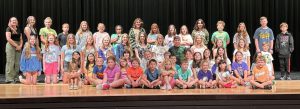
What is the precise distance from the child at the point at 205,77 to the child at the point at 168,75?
1.45ft

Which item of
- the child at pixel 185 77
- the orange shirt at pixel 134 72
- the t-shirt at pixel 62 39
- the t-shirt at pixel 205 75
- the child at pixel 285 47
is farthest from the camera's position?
the child at pixel 285 47

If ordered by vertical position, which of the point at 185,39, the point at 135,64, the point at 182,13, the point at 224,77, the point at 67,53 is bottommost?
the point at 224,77

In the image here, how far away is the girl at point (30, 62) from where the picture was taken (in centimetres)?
854

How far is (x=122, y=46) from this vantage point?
895cm

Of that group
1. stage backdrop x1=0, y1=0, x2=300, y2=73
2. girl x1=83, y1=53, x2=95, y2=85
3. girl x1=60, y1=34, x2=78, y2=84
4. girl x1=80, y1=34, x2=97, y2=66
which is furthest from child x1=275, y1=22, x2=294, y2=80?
girl x1=60, y1=34, x2=78, y2=84

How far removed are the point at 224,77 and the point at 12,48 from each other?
161 inches

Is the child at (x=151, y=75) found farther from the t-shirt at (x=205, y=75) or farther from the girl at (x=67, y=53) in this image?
the girl at (x=67, y=53)

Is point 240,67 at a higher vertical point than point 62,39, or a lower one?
lower

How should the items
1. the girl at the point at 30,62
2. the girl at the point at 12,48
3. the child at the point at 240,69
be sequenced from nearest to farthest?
the child at the point at 240,69, the girl at the point at 30,62, the girl at the point at 12,48

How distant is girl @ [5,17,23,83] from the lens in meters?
8.98

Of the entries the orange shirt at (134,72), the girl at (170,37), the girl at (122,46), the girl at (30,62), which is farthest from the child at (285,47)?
the girl at (30,62)

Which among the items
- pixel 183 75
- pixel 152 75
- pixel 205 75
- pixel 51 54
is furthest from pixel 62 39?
pixel 205 75

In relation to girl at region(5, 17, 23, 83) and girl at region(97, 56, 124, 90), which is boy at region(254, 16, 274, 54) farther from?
girl at region(5, 17, 23, 83)

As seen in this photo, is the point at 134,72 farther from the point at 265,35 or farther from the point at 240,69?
the point at 265,35
